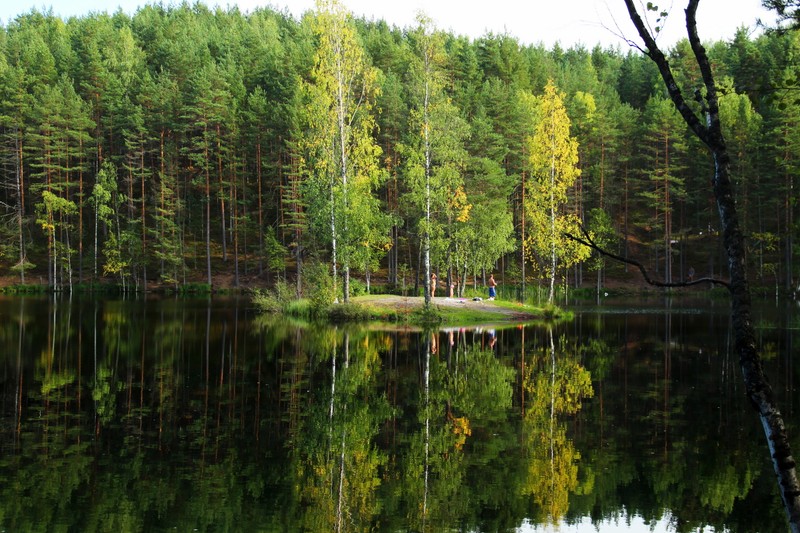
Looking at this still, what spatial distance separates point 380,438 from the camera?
513 inches

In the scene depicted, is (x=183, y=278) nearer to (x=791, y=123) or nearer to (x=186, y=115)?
(x=186, y=115)

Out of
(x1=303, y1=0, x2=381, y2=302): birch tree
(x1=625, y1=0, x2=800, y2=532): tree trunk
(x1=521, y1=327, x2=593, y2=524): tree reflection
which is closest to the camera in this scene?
Result: (x1=625, y1=0, x2=800, y2=532): tree trunk

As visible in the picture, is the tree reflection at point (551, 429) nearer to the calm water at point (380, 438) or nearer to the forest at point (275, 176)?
the calm water at point (380, 438)

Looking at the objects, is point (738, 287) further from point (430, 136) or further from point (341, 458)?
point (430, 136)

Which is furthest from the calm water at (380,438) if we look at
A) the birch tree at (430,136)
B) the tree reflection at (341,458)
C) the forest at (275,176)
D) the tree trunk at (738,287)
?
the forest at (275,176)

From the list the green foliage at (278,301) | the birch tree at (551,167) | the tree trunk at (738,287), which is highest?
the birch tree at (551,167)

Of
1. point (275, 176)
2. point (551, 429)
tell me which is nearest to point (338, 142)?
point (551, 429)

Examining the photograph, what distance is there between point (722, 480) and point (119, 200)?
68.0m

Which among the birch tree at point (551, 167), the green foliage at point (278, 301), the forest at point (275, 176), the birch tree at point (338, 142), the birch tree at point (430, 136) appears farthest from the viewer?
the forest at point (275, 176)

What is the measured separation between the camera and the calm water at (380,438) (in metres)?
9.36

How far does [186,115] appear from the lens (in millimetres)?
68250

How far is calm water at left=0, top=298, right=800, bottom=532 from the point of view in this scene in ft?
30.7

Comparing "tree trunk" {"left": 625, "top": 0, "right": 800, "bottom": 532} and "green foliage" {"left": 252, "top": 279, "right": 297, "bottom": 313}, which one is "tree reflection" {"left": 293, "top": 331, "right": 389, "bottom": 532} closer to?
"tree trunk" {"left": 625, "top": 0, "right": 800, "bottom": 532}

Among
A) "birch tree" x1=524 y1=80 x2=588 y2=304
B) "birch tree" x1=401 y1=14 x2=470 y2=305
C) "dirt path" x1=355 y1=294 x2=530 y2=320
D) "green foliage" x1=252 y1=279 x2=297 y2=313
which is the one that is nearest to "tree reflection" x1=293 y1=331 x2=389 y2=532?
"dirt path" x1=355 y1=294 x2=530 y2=320
